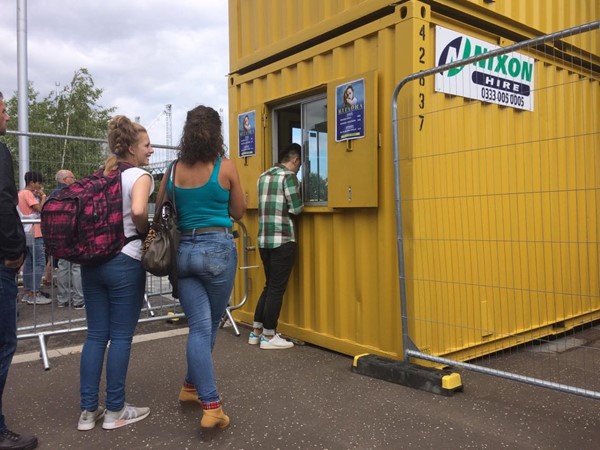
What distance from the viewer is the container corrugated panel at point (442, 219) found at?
363 cm

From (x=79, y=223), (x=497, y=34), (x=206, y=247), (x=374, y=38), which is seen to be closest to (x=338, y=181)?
(x=374, y=38)

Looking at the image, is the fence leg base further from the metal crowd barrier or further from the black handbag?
the black handbag

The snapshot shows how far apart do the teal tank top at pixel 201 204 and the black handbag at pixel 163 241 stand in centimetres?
5

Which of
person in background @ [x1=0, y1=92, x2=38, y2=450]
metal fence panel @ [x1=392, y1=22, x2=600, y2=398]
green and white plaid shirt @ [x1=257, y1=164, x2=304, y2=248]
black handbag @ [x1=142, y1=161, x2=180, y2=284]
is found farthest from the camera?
green and white plaid shirt @ [x1=257, y1=164, x2=304, y2=248]

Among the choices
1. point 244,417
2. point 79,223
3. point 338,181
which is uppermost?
point 338,181

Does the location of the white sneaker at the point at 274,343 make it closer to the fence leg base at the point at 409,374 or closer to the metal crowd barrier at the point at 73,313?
the metal crowd barrier at the point at 73,313

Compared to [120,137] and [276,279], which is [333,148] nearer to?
[276,279]

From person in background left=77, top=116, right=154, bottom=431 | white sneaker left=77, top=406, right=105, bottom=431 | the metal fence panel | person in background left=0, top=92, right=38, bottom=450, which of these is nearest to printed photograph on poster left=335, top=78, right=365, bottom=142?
the metal fence panel

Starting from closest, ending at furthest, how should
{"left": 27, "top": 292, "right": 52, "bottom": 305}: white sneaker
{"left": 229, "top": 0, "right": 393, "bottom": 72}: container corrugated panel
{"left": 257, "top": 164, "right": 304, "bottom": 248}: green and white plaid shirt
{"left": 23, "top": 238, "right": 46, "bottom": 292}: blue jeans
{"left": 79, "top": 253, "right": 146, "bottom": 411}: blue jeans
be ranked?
{"left": 79, "top": 253, "right": 146, "bottom": 411}: blue jeans
{"left": 229, "top": 0, "right": 393, "bottom": 72}: container corrugated panel
{"left": 257, "top": 164, "right": 304, "bottom": 248}: green and white plaid shirt
{"left": 23, "top": 238, "right": 46, "bottom": 292}: blue jeans
{"left": 27, "top": 292, "right": 52, "bottom": 305}: white sneaker

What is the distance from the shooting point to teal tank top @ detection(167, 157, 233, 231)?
9.51 ft

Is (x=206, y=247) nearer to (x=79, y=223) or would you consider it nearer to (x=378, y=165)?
(x=79, y=223)

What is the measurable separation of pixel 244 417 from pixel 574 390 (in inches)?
76.4

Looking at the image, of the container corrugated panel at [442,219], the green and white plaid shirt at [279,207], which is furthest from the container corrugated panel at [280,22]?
the green and white plaid shirt at [279,207]

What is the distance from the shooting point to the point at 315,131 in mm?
4684
